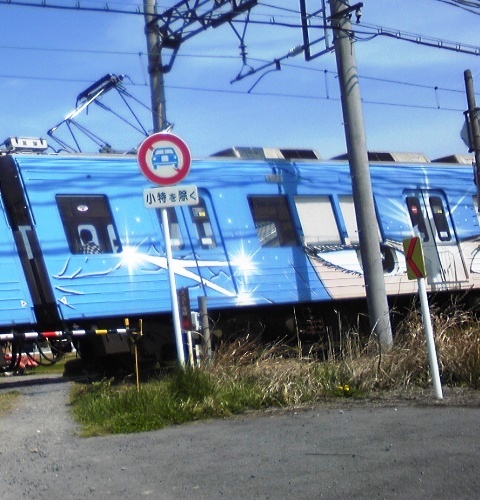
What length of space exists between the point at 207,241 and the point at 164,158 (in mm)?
3892

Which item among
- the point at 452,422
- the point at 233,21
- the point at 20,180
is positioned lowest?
the point at 452,422

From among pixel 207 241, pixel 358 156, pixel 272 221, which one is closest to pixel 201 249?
pixel 207 241

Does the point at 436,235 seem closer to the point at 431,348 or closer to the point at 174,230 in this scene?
the point at 174,230

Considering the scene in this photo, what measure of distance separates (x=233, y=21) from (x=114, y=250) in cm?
427

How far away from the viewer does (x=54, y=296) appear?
1163 cm

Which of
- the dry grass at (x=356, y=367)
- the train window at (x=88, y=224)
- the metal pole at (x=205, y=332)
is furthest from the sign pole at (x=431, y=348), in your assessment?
the train window at (x=88, y=224)

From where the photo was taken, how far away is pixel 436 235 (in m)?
15.6

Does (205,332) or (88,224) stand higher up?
(88,224)

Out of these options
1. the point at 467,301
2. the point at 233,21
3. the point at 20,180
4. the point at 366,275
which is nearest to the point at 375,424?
the point at 366,275

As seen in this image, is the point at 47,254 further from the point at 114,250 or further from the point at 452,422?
the point at 452,422

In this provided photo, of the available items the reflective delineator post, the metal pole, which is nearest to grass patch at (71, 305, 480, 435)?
the metal pole

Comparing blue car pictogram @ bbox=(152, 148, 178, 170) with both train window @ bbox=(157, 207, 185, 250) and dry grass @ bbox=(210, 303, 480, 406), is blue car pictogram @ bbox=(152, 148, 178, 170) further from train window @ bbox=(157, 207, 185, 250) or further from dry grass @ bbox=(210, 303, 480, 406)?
train window @ bbox=(157, 207, 185, 250)

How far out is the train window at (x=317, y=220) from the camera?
14.0 m

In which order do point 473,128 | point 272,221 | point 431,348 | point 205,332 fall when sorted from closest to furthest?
point 431,348
point 205,332
point 272,221
point 473,128
